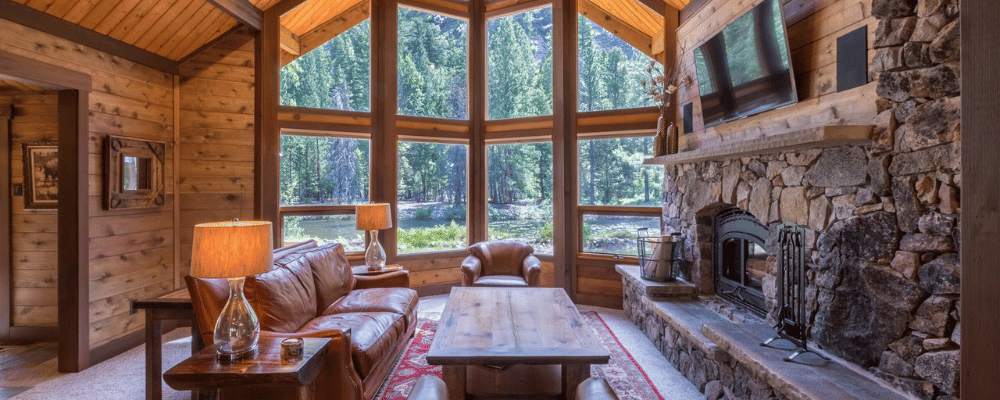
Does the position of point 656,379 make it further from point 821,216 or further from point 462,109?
point 462,109

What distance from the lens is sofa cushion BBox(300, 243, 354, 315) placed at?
3.62 m

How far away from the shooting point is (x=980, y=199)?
2.75ft

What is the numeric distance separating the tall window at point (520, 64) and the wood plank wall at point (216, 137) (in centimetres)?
273

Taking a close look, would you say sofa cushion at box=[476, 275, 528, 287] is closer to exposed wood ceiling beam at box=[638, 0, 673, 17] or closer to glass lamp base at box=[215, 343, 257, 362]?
glass lamp base at box=[215, 343, 257, 362]

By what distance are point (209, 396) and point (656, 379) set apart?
9.00 ft

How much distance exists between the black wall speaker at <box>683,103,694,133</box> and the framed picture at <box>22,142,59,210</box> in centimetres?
544

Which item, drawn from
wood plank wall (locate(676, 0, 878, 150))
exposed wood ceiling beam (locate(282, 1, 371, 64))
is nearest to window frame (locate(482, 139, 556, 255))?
exposed wood ceiling beam (locate(282, 1, 371, 64))

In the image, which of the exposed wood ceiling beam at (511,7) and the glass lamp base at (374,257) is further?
the exposed wood ceiling beam at (511,7)

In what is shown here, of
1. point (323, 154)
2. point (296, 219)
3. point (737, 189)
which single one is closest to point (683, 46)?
point (737, 189)

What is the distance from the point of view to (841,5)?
2555mm

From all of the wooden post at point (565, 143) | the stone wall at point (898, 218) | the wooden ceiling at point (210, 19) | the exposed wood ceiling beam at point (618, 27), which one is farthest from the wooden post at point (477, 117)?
the stone wall at point (898, 218)

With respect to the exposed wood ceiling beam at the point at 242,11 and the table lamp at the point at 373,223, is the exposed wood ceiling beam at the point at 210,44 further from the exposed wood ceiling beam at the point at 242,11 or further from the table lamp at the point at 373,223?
the table lamp at the point at 373,223

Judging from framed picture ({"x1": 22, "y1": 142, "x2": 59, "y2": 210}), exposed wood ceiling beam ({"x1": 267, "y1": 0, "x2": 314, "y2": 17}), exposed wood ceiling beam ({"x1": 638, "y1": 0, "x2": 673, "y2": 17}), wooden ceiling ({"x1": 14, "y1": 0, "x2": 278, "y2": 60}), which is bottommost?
framed picture ({"x1": 22, "y1": 142, "x2": 59, "y2": 210})

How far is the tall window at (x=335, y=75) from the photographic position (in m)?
5.41
